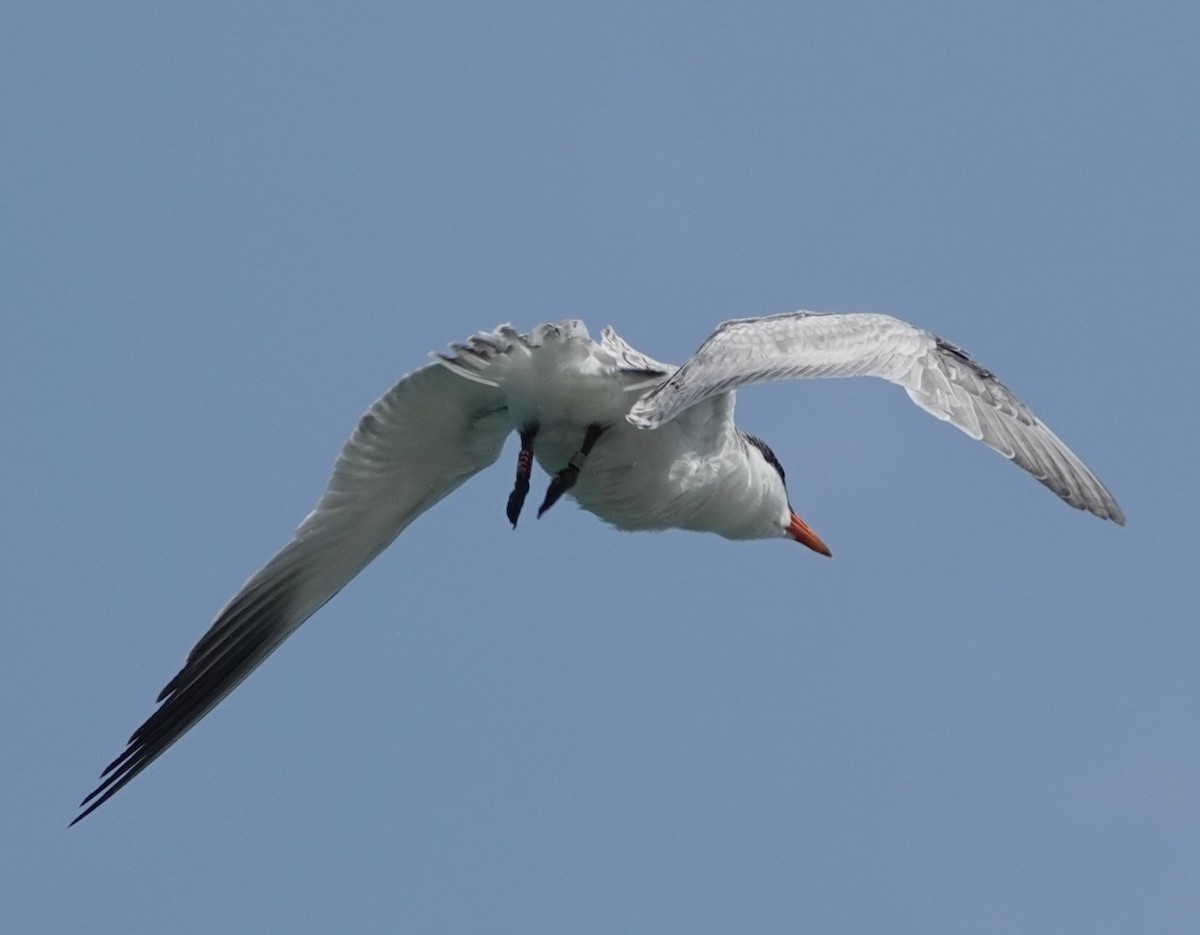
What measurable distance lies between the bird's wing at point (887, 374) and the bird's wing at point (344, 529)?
3.99ft

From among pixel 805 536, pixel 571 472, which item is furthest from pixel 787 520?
pixel 571 472

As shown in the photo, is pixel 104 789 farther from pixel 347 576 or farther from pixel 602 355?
pixel 602 355

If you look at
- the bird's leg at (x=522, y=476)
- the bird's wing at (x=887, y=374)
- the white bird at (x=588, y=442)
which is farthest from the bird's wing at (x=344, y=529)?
the bird's wing at (x=887, y=374)

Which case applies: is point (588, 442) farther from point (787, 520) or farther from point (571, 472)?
point (787, 520)

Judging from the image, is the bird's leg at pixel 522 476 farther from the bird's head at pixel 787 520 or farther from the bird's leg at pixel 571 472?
the bird's head at pixel 787 520

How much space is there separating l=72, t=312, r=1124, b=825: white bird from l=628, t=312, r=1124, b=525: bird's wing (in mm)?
10

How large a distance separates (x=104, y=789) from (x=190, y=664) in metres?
0.83

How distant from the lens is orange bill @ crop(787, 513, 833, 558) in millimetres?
11617

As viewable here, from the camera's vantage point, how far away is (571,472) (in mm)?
9922

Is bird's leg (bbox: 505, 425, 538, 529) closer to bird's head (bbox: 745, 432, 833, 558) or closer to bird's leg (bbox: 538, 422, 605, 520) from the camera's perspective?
bird's leg (bbox: 538, 422, 605, 520)

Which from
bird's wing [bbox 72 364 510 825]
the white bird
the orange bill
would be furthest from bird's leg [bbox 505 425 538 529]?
the orange bill

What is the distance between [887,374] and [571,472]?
1.59m

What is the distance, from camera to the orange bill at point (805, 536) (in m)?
11.6

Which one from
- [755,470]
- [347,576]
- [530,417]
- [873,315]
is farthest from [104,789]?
[873,315]
